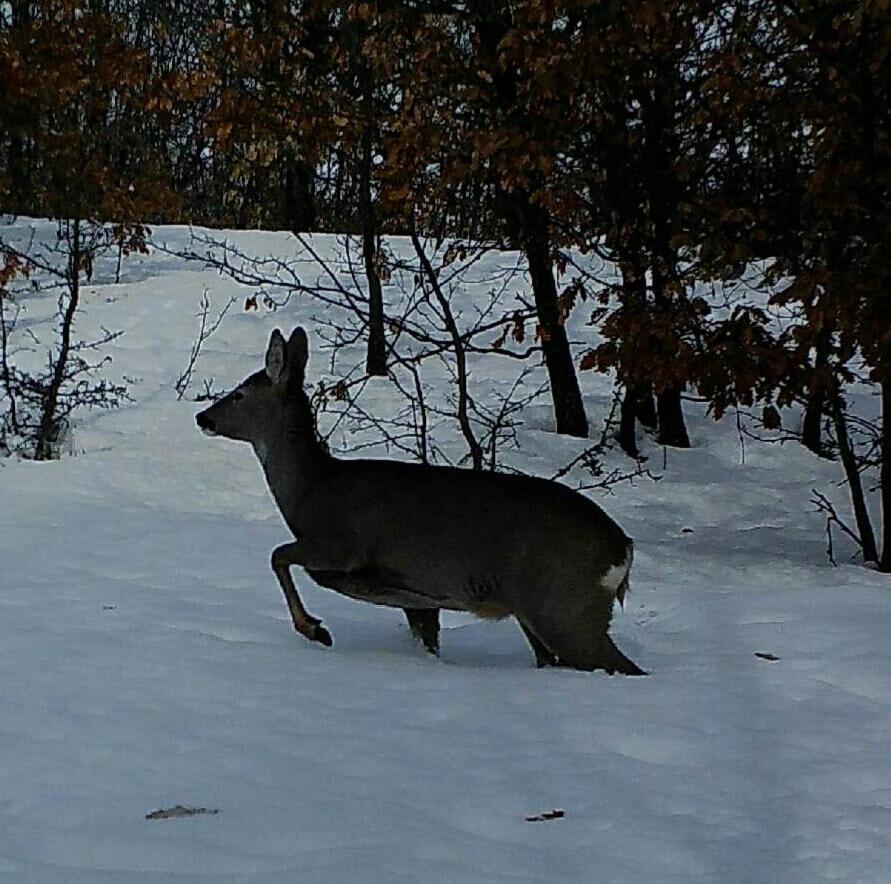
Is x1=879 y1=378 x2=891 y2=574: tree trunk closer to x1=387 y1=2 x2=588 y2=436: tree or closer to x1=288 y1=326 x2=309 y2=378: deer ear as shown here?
x1=387 y1=2 x2=588 y2=436: tree

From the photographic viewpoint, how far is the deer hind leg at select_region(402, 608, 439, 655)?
228 inches

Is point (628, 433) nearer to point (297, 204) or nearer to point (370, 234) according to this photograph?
point (370, 234)

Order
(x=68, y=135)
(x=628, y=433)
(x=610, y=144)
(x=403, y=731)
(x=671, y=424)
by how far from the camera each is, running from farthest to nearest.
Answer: (x=671, y=424) < (x=628, y=433) < (x=68, y=135) < (x=610, y=144) < (x=403, y=731)

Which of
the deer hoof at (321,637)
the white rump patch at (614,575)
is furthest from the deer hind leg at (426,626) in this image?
the white rump patch at (614,575)

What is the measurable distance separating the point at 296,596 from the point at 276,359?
3.67ft

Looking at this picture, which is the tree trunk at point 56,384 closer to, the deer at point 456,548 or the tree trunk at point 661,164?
the tree trunk at point 661,164

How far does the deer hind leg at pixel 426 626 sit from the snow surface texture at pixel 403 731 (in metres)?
0.12

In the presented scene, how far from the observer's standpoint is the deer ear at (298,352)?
241 inches

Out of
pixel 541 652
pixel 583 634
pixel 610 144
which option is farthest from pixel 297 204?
pixel 583 634

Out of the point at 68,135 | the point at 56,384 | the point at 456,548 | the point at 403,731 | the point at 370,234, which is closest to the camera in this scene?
the point at 403,731

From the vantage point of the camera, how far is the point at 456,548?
216 inches

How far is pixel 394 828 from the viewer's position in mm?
3070

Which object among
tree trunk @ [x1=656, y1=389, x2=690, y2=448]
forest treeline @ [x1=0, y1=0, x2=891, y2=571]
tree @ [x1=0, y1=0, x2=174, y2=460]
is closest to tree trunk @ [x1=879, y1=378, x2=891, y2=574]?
forest treeline @ [x1=0, y1=0, x2=891, y2=571]

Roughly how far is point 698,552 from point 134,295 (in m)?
10.7
